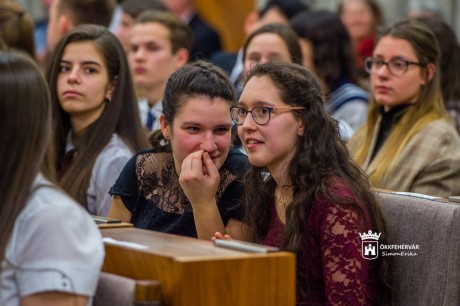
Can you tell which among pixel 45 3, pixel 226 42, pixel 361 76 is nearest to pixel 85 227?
pixel 361 76

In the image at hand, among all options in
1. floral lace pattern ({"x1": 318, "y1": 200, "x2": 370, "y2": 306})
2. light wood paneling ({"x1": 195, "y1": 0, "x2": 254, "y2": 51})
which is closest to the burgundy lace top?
floral lace pattern ({"x1": 318, "y1": 200, "x2": 370, "y2": 306})

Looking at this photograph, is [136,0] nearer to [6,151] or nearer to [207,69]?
[207,69]

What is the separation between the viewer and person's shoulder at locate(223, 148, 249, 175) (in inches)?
124

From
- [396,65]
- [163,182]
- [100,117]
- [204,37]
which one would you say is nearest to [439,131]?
[396,65]

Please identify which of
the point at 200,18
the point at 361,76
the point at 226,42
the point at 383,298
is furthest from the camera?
the point at 226,42

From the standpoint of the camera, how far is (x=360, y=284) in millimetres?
2572

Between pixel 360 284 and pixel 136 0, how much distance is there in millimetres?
4426

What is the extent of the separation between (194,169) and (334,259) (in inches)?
23.3

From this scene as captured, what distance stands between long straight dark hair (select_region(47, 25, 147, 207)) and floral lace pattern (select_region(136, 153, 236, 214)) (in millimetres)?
571

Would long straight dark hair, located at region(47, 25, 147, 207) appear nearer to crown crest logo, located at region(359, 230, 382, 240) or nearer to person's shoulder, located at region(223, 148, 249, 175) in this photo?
person's shoulder, located at region(223, 148, 249, 175)

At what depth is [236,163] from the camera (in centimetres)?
317

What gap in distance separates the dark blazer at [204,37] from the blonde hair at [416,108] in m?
3.17

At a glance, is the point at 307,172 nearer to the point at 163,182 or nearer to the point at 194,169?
the point at 194,169

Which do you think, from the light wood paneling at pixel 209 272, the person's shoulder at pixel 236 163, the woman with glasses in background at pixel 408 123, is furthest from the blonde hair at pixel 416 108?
the light wood paneling at pixel 209 272
